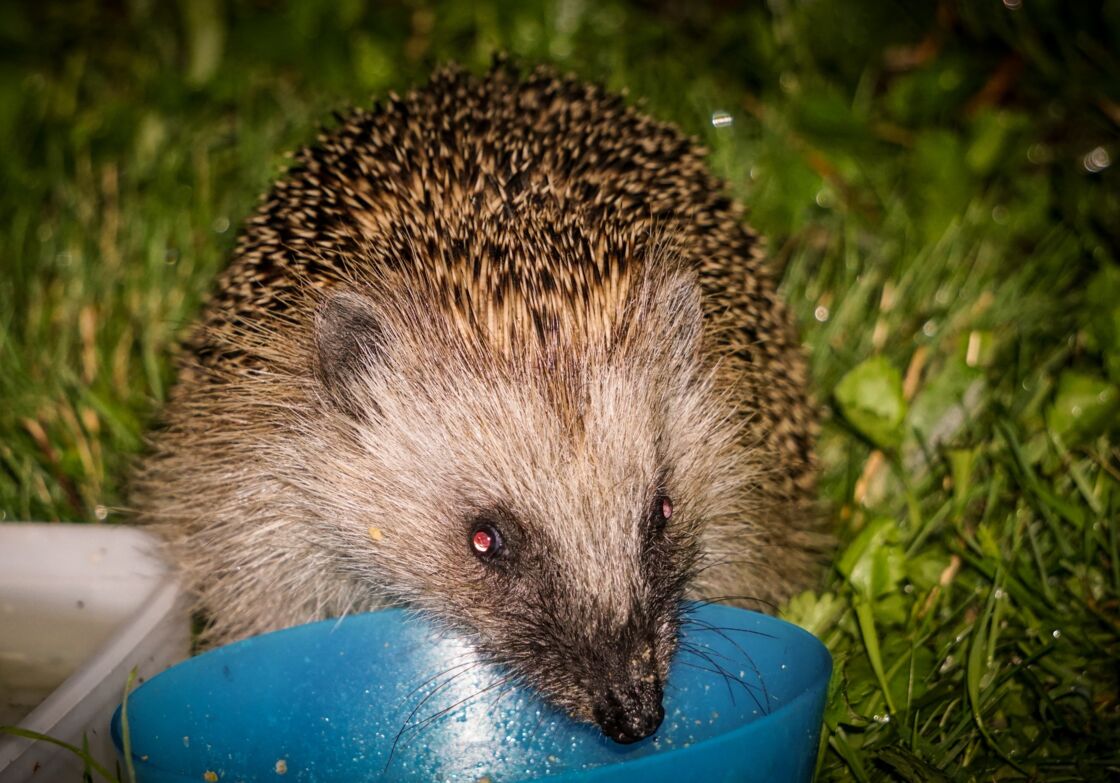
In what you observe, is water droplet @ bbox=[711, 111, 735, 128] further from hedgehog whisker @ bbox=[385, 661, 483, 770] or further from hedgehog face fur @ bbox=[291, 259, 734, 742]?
hedgehog whisker @ bbox=[385, 661, 483, 770]

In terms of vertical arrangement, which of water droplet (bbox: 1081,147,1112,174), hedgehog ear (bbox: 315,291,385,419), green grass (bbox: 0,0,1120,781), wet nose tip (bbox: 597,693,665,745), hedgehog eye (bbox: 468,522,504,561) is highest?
hedgehog ear (bbox: 315,291,385,419)

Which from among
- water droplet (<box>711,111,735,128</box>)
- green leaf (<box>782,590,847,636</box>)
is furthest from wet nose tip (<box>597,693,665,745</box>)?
water droplet (<box>711,111,735,128</box>)

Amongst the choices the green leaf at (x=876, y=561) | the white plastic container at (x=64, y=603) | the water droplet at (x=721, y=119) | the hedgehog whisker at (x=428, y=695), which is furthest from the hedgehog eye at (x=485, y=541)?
the water droplet at (x=721, y=119)

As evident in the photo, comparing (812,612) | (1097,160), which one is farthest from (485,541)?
(1097,160)

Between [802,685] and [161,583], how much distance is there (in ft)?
3.37

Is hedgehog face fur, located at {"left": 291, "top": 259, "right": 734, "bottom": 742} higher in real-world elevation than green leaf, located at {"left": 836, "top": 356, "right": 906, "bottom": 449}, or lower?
higher

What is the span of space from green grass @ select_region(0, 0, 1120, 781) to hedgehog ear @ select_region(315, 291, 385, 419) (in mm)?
801

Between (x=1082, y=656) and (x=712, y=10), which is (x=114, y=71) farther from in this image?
(x=1082, y=656)

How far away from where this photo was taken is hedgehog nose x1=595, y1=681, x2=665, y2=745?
4.57ft

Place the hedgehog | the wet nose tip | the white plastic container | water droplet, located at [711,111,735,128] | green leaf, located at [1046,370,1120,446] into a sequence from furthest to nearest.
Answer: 1. water droplet, located at [711,111,735,128]
2. green leaf, located at [1046,370,1120,446]
3. the white plastic container
4. the hedgehog
5. the wet nose tip

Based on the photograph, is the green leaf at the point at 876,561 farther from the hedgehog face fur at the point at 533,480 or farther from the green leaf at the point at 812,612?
the hedgehog face fur at the point at 533,480

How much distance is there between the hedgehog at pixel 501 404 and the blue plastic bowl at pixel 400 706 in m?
0.08

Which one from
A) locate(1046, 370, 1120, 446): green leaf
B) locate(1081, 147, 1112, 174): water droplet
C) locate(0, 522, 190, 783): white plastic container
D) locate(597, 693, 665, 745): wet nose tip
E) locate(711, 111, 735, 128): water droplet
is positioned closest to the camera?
locate(597, 693, 665, 745): wet nose tip

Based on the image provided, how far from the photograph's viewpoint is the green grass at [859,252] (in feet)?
5.82
